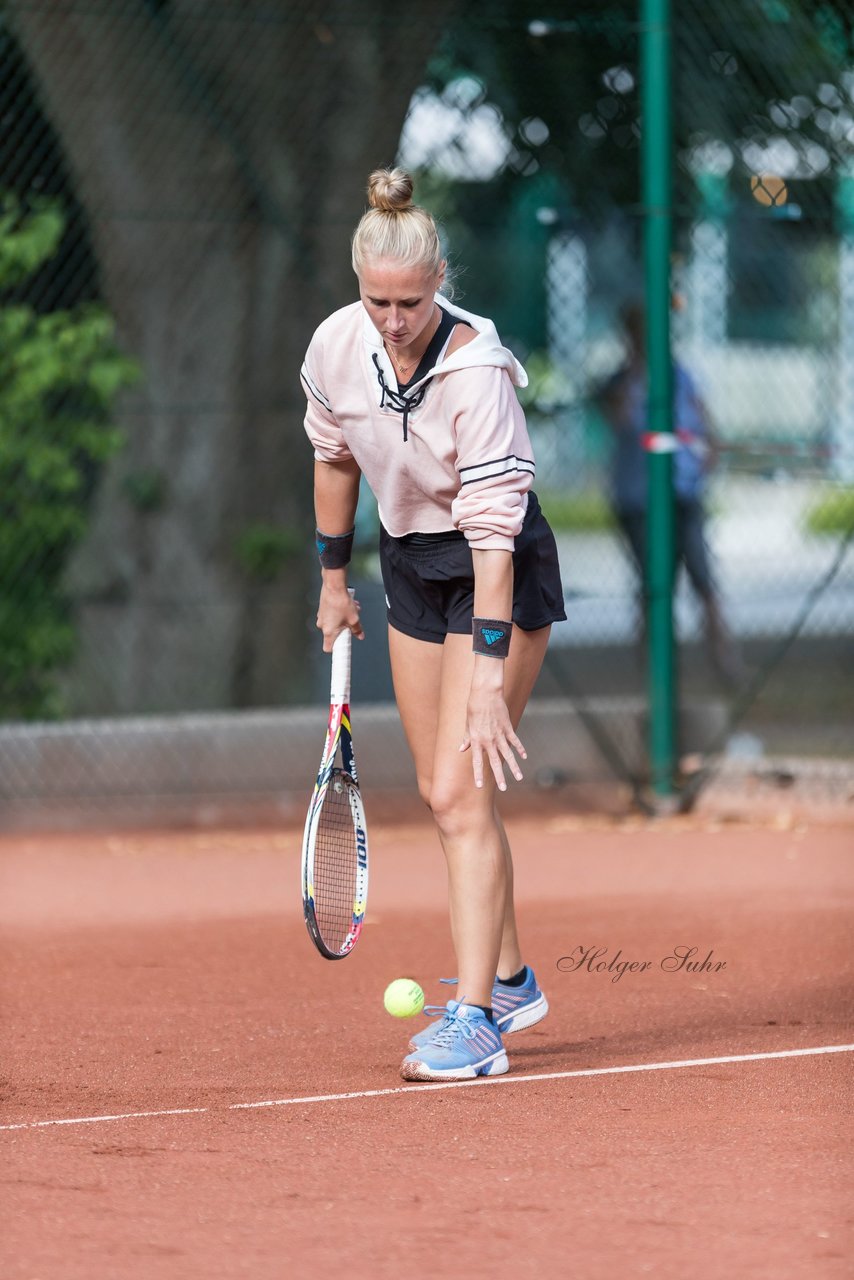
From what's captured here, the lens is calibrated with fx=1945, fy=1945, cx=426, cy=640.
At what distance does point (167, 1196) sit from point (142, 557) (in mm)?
5757

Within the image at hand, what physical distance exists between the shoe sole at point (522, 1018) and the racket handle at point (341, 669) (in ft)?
2.80

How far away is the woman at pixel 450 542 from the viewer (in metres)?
4.16

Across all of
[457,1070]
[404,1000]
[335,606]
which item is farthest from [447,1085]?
[335,606]

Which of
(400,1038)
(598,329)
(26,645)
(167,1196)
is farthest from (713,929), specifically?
(598,329)

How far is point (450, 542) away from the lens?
4.44m

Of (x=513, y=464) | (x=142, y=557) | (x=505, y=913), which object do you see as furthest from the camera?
(x=142, y=557)

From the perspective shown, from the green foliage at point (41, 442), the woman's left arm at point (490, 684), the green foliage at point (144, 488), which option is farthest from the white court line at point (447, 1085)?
the green foliage at point (144, 488)

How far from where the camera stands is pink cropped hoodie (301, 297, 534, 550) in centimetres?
417

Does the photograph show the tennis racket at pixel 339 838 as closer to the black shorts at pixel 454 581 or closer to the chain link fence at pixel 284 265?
the black shorts at pixel 454 581

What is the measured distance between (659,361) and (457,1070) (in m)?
4.37

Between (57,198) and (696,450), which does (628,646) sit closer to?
(696,450)

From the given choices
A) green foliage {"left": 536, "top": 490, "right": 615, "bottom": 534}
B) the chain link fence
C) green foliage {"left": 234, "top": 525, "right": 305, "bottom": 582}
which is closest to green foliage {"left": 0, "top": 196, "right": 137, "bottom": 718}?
the chain link fence

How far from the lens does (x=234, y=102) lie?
8648 millimetres
